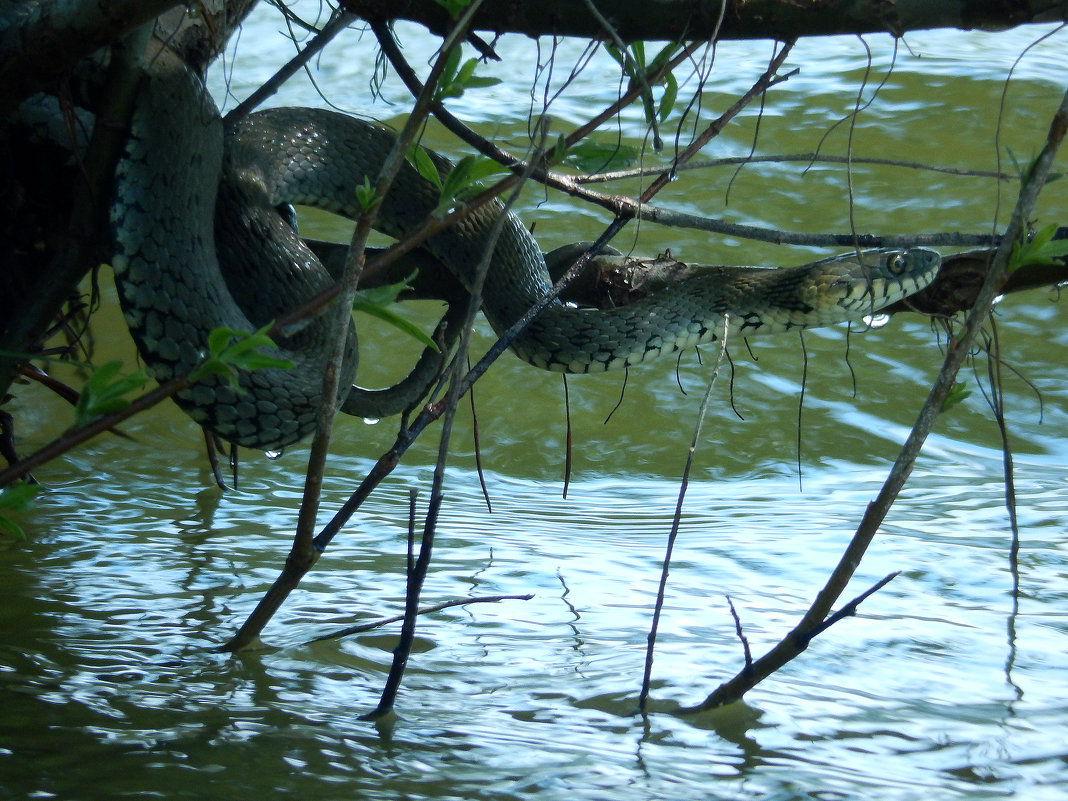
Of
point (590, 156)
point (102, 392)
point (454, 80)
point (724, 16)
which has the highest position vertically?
point (724, 16)

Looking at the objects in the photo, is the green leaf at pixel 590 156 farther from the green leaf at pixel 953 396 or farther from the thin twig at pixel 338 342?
the green leaf at pixel 953 396

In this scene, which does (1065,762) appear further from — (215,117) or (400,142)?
(215,117)

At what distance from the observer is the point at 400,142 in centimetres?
196

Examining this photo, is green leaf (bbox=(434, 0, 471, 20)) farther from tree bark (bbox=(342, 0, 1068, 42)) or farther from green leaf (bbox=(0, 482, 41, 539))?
green leaf (bbox=(0, 482, 41, 539))

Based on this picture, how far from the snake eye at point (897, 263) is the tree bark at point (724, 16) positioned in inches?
65.3

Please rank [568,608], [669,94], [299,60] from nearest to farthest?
[669,94] → [299,60] → [568,608]

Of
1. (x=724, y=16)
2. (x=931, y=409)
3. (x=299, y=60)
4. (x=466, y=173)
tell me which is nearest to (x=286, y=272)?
(x=299, y=60)

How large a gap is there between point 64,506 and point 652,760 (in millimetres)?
3716

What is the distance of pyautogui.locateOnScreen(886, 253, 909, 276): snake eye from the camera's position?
3.96 metres

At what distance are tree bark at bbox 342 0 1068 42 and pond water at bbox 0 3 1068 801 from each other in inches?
12.6

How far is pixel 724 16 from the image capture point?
2391 millimetres

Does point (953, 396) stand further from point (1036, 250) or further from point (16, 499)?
point (16, 499)

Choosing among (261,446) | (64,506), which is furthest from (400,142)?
(64,506)

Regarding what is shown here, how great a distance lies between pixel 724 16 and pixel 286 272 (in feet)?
5.58
